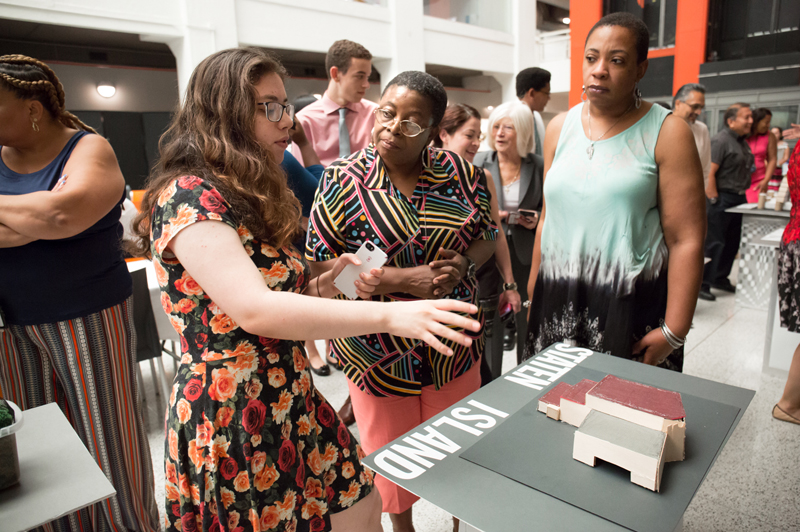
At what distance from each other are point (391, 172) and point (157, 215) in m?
0.72

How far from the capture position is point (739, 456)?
2.39m

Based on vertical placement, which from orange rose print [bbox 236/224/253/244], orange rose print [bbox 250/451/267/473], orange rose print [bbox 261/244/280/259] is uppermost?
orange rose print [bbox 236/224/253/244]

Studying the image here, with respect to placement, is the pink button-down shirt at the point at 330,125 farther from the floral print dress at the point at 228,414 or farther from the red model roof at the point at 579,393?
the red model roof at the point at 579,393

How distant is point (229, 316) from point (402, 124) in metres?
0.78

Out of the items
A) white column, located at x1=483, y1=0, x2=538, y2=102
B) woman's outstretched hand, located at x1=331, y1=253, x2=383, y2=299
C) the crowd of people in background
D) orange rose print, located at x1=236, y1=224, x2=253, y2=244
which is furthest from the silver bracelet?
white column, located at x1=483, y1=0, x2=538, y2=102

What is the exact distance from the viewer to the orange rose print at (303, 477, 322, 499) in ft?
3.92

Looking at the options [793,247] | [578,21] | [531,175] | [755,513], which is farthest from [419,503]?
[578,21]

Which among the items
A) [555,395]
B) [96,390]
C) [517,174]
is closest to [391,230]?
[555,395]

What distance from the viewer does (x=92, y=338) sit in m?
1.62

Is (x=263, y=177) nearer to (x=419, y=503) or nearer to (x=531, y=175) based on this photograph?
(x=419, y=503)

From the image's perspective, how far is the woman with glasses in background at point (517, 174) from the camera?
9.23 feet

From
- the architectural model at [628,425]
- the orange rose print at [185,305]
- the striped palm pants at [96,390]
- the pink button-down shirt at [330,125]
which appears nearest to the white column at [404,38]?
the pink button-down shirt at [330,125]

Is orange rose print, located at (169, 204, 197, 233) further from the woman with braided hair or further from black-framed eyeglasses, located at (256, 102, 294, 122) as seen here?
the woman with braided hair

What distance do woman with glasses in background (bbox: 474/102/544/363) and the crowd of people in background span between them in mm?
1095
